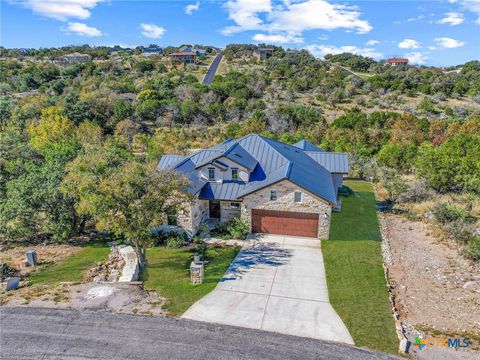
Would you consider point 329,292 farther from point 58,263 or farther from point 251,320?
point 58,263

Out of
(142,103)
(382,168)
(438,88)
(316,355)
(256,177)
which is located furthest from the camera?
(438,88)

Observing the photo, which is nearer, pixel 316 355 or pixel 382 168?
pixel 316 355

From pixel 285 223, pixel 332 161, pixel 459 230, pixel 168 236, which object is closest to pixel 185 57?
pixel 332 161

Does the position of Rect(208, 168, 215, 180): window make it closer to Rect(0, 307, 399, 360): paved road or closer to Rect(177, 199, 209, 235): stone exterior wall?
Rect(177, 199, 209, 235): stone exterior wall

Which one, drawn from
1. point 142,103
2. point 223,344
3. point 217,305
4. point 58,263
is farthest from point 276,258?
point 142,103

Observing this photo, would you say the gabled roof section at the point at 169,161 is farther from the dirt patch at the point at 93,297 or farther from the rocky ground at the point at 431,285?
the rocky ground at the point at 431,285

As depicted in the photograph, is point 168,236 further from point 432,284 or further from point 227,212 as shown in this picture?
point 432,284
